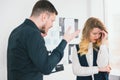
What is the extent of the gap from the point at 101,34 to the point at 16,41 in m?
1.13

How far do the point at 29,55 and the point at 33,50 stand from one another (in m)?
0.06

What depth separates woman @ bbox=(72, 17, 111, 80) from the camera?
199cm

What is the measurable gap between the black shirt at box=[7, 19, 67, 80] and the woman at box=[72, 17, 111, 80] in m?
0.65

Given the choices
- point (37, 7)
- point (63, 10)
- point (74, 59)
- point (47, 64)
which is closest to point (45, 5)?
point (37, 7)

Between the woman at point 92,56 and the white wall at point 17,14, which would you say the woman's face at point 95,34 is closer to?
the woman at point 92,56

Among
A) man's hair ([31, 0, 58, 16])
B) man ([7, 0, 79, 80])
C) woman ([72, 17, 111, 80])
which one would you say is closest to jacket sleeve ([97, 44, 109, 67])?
woman ([72, 17, 111, 80])

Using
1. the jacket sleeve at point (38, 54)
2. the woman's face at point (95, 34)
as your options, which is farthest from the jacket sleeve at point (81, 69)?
the jacket sleeve at point (38, 54)

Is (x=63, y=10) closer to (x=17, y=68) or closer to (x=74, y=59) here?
(x=74, y=59)

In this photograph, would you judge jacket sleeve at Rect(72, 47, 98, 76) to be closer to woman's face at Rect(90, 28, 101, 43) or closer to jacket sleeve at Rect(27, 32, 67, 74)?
woman's face at Rect(90, 28, 101, 43)

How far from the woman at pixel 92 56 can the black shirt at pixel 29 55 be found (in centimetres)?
65

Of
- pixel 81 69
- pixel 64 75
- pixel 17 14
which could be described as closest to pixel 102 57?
pixel 81 69

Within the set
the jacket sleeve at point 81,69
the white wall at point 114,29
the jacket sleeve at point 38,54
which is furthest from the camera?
the white wall at point 114,29

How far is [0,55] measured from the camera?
201cm

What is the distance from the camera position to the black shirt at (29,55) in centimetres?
132
